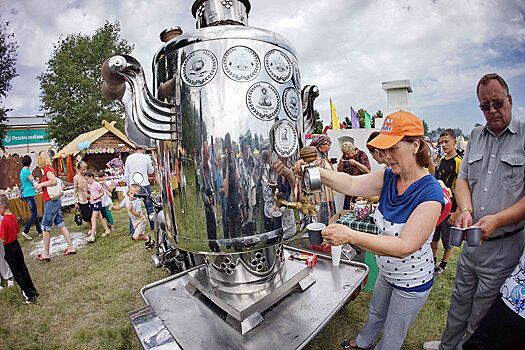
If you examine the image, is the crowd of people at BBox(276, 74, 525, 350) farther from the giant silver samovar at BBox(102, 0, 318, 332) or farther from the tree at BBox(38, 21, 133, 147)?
the tree at BBox(38, 21, 133, 147)

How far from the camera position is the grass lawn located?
2957 millimetres

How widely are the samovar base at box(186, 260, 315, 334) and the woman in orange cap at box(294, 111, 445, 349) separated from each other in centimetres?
70

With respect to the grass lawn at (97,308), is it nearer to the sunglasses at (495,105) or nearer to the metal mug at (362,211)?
the metal mug at (362,211)

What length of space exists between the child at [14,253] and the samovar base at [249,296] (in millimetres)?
3272

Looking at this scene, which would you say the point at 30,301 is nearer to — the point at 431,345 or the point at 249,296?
the point at 249,296

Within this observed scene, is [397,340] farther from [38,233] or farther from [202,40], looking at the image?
[38,233]

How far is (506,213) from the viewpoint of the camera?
1.94m

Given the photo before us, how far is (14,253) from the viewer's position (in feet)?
Result: 12.8

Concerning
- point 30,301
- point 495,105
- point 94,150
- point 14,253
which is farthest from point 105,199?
point 94,150

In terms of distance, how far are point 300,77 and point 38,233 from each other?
9213 millimetres

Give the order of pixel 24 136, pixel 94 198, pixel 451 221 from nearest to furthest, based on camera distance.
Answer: pixel 451 221, pixel 94 198, pixel 24 136

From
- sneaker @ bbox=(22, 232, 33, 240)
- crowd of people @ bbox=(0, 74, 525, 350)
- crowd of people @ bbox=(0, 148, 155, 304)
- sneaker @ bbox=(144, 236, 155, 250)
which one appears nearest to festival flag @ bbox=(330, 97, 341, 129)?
crowd of people @ bbox=(0, 148, 155, 304)

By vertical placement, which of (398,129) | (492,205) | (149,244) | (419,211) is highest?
(398,129)

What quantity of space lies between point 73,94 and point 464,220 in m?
30.3
